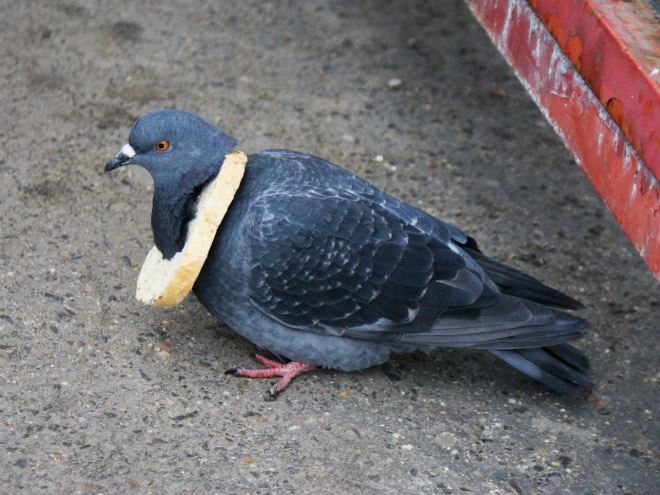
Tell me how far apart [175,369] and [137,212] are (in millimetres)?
1224

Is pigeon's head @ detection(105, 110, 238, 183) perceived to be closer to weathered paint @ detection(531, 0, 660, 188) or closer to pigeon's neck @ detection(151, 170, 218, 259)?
pigeon's neck @ detection(151, 170, 218, 259)

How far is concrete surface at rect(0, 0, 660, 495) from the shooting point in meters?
3.00

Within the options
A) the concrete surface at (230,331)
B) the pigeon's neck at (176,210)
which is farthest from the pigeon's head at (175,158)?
the concrete surface at (230,331)

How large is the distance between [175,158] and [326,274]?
0.77 m

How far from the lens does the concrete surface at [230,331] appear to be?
9.84 feet

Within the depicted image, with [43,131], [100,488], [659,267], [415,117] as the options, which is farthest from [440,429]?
[43,131]

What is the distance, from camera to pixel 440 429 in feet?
10.6

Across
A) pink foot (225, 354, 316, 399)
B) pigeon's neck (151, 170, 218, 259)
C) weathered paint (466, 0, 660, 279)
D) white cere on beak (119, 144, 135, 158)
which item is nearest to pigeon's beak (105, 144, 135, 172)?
white cere on beak (119, 144, 135, 158)

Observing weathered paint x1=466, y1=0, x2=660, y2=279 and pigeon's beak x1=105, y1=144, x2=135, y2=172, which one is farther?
pigeon's beak x1=105, y1=144, x2=135, y2=172

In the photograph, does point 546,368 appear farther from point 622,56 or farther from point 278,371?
point 622,56

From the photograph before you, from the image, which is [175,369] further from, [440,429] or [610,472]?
[610,472]

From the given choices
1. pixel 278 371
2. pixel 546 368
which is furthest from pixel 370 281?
pixel 546 368

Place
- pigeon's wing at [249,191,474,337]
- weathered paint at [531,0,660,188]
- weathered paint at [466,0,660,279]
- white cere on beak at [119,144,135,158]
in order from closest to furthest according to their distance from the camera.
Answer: weathered paint at [531,0,660,188] < weathered paint at [466,0,660,279] < pigeon's wing at [249,191,474,337] < white cere on beak at [119,144,135,158]

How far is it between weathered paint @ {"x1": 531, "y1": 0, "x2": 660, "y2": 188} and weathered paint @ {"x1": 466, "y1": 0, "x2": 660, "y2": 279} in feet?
0.04
